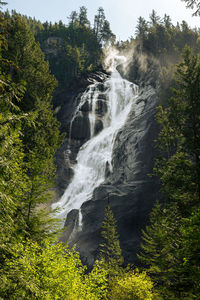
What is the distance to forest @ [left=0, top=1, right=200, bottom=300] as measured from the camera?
7371mm

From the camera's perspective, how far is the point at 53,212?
11.8 metres

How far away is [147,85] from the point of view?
5044 centimetres

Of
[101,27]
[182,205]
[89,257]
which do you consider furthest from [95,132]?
[101,27]

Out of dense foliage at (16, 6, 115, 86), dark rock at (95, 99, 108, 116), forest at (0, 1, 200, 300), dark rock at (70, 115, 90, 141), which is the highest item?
dense foliage at (16, 6, 115, 86)

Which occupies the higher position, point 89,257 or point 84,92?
point 84,92

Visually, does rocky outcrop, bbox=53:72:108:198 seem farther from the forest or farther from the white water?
the forest

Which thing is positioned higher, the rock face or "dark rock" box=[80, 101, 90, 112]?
"dark rock" box=[80, 101, 90, 112]

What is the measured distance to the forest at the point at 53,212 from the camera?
737cm

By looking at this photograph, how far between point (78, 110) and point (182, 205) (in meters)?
42.2

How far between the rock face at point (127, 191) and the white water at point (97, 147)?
71.2 inches

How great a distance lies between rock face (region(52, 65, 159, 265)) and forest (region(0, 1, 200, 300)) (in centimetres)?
117

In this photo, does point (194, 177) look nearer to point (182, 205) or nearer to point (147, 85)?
point (182, 205)

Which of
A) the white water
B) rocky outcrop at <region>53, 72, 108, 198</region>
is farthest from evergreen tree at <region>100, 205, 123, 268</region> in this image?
rocky outcrop at <region>53, 72, 108, 198</region>

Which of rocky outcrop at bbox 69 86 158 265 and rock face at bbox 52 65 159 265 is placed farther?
rock face at bbox 52 65 159 265
